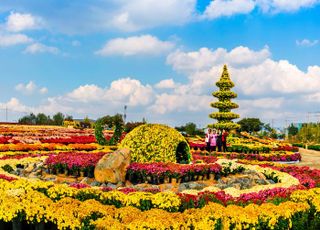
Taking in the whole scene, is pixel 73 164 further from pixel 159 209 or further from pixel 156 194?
pixel 159 209

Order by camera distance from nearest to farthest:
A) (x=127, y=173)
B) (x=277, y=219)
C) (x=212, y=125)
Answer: (x=277, y=219)
(x=127, y=173)
(x=212, y=125)

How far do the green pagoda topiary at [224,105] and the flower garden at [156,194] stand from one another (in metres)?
24.7

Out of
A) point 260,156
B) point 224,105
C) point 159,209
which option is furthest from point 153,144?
point 224,105

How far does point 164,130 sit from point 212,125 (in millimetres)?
27894

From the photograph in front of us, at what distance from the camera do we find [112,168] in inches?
495

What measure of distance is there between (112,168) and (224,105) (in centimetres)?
3064

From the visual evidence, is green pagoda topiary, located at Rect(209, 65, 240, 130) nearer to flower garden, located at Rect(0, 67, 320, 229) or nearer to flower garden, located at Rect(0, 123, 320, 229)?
flower garden, located at Rect(0, 67, 320, 229)

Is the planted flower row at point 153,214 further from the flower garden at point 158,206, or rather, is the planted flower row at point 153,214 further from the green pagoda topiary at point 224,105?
the green pagoda topiary at point 224,105

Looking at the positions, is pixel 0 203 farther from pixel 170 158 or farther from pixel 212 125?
pixel 212 125

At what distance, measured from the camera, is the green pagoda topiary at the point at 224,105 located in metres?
41.7

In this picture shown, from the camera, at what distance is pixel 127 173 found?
13.0 meters

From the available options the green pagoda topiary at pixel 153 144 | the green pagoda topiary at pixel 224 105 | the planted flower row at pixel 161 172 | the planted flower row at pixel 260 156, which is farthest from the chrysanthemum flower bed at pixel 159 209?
the green pagoda topiary at pixel 224 105

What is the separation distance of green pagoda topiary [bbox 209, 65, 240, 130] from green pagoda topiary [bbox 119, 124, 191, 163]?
27.1m

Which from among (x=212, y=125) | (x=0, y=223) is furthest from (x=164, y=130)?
(x=212, y=125)
